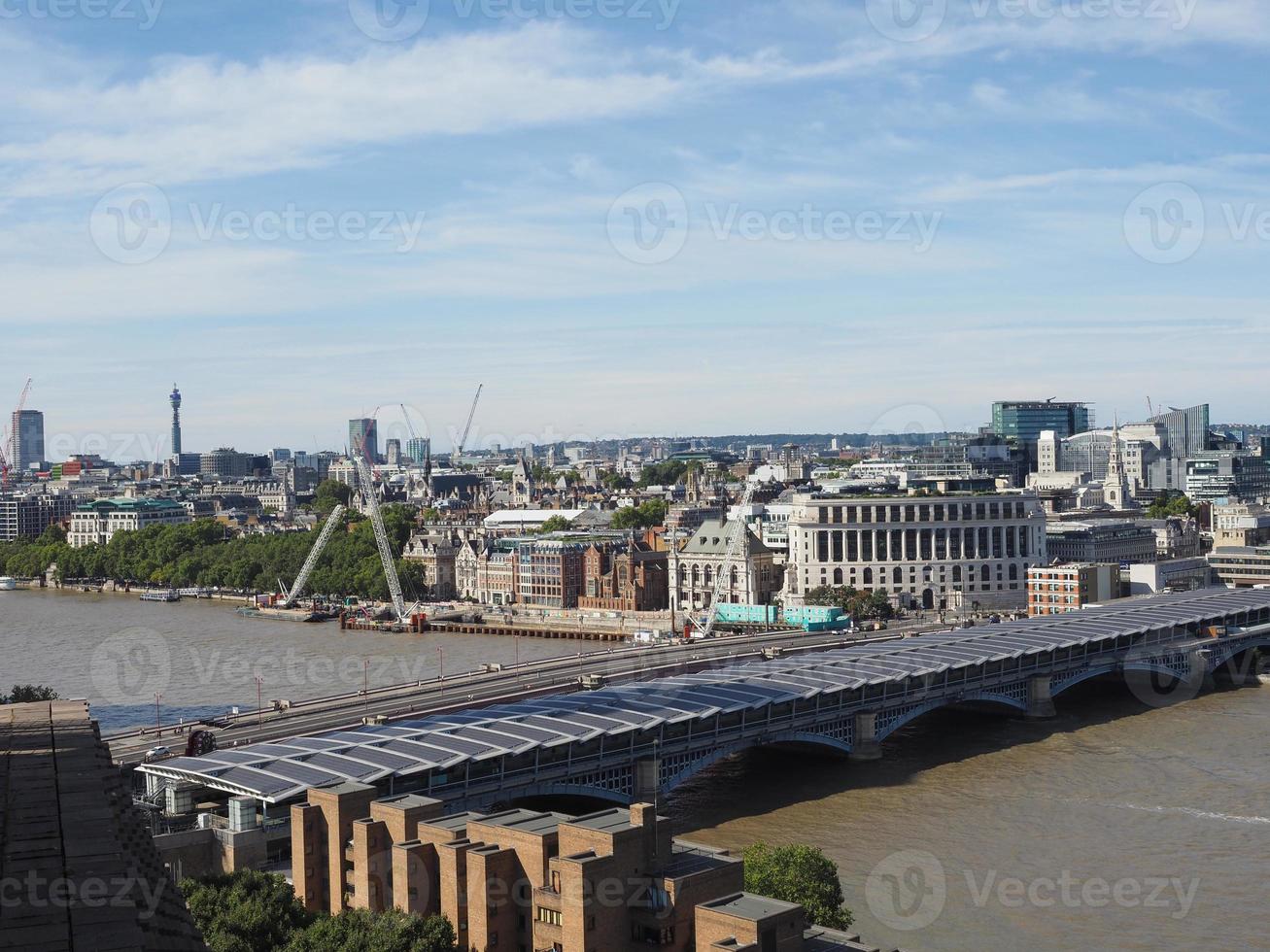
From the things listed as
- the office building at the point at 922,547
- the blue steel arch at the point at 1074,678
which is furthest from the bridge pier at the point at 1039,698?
the office building at the point at 922,547

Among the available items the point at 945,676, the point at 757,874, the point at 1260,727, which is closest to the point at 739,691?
the point at 945,676

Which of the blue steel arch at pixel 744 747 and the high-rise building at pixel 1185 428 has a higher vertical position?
the high-rise building at pixel 1185 428

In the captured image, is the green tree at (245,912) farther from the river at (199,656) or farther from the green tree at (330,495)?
the green tree at (330,495)

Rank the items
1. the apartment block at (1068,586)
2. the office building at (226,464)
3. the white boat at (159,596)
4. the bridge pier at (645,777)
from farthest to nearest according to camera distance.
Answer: the office building at (226,464) < the white boat at (159,596) < the apartment block at (1068,586) < the bridge pier at (645,777)

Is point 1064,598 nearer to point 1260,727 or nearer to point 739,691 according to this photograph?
point 1260,727

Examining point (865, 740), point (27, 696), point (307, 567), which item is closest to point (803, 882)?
point (865, 740)

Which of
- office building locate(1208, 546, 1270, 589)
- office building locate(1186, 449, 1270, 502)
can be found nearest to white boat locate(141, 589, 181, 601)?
office building locate(1208, 546, 1270, 589)
